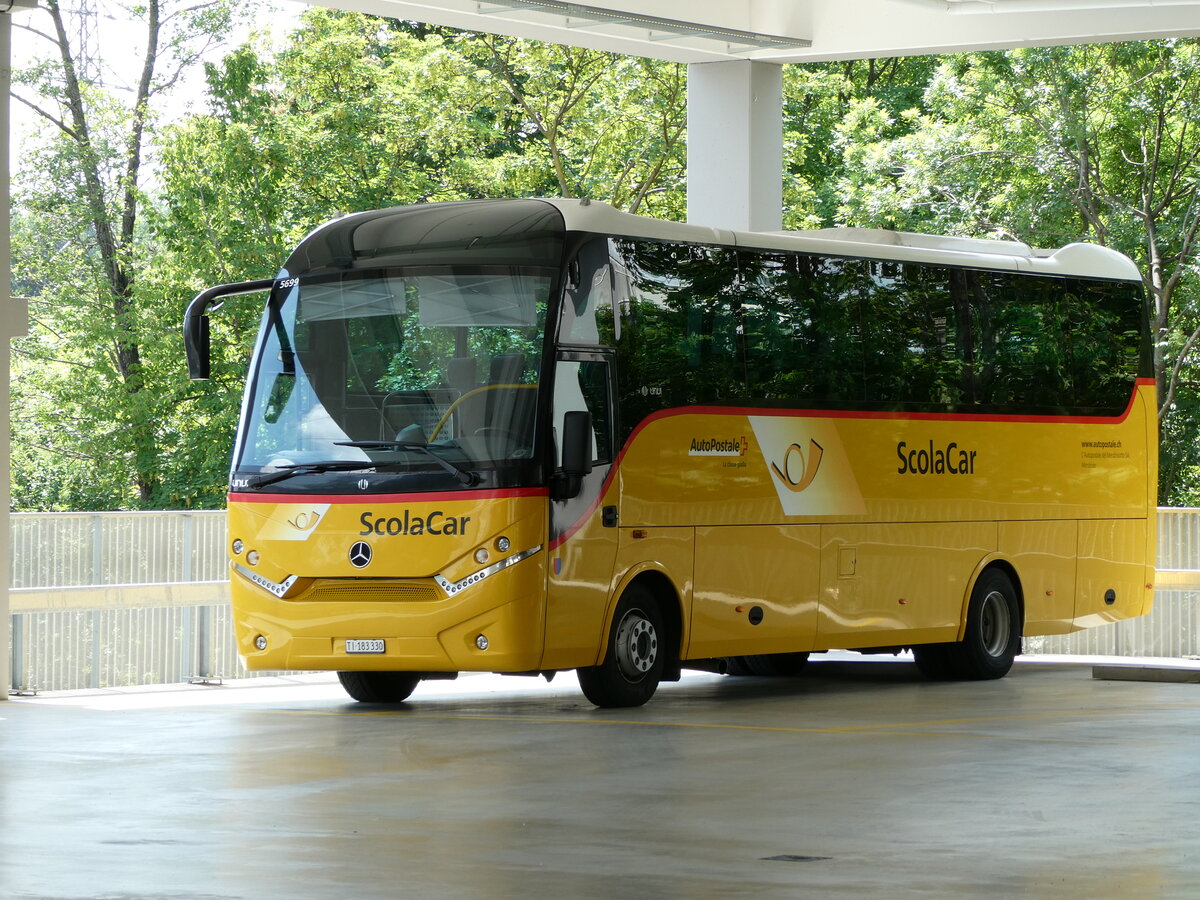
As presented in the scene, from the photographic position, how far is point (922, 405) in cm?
1844

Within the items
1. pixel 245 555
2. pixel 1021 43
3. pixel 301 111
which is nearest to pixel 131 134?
pixel 301 111

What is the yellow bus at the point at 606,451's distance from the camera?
587 inches

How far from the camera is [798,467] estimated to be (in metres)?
17.1

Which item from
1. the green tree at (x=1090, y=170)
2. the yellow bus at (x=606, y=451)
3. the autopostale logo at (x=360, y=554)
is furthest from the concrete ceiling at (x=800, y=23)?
the green tree at (x=1090, y=170)

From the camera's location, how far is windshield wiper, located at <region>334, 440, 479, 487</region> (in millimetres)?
14805

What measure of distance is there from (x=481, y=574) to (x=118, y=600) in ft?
17.7

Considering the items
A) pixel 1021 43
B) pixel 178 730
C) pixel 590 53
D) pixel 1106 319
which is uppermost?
pixel 590 53

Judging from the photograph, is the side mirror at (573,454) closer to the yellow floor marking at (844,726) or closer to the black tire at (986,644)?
the yellow floor marking at (844,726)

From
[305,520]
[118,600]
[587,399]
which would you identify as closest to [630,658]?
[587,399]

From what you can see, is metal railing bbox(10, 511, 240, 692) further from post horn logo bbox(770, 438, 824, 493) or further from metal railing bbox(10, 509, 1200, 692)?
post horn logo bbox(770, 438, 824, 493)

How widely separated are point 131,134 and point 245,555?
27256 mm

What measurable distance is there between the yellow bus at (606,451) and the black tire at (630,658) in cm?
2

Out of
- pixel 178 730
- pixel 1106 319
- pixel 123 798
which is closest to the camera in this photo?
pixel 123 798

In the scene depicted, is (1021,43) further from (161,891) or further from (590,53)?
(590,53)
